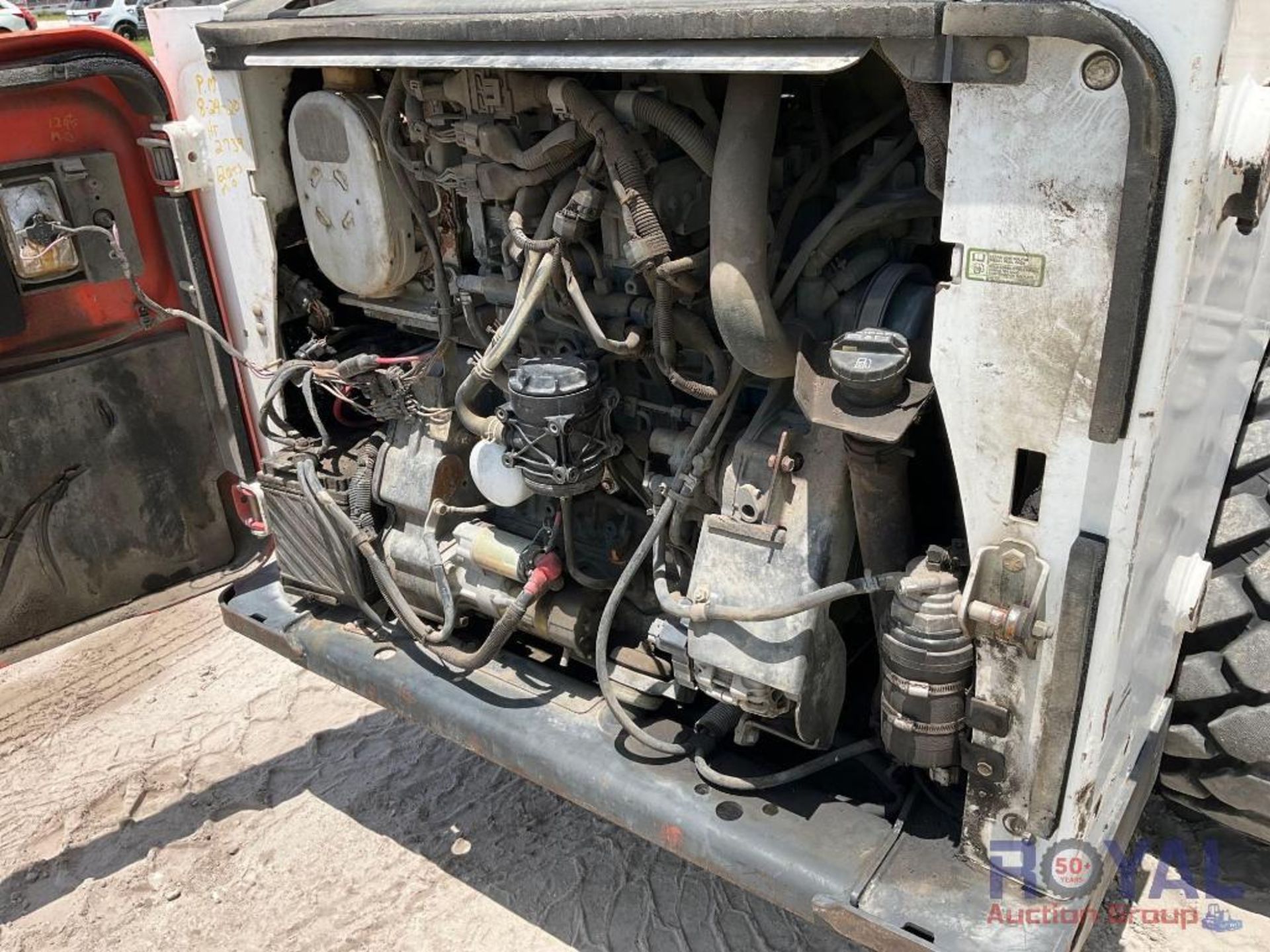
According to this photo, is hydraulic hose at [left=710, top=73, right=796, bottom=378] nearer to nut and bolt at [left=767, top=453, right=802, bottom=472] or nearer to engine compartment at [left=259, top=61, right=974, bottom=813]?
engine compartment at [left=259, top=61, right=974, bottom=813]

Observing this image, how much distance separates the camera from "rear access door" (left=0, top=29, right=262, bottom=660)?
2885mm

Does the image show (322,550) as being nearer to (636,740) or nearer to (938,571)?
(636,740)

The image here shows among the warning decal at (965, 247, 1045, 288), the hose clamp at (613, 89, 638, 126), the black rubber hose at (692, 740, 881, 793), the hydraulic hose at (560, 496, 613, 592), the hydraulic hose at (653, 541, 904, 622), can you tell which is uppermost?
the hose clamp at (613, 89, 638, 126)

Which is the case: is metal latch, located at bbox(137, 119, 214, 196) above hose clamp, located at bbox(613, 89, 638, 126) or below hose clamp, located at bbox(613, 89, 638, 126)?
below

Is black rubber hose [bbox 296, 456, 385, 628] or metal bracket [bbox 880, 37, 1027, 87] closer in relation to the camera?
metal bracket [bbox 880, 37, 1027, 87]

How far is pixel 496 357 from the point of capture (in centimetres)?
235

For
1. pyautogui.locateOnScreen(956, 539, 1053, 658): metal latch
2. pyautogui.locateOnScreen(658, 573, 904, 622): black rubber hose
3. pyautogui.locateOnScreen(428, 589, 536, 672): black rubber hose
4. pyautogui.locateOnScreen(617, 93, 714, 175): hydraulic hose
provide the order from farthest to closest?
pyautogui.locateOnScreen(428, 589, 536, 672): black rubber hose, pyautogui.locateOnScreen(617, 93, 714, 175): hydraulic hose, pyautogui.locateOnScreen(658, 573, 904, 622): black rubber hose, pyautogui.locateOnScreen(956, 539, 1053, 658): metal latch

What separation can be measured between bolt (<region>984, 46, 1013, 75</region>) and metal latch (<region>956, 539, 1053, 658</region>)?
2.22ft

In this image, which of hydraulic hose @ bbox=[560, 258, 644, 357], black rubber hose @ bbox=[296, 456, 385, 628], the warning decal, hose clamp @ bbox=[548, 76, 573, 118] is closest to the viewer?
the warning decal

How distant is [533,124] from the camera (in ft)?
7.65

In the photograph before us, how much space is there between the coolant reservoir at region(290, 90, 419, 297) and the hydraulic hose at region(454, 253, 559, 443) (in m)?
0.35

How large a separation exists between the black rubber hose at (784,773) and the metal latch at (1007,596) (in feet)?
1.81

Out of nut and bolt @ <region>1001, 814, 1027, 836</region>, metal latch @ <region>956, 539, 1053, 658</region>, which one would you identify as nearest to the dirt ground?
nut and bolt @ <region>1001, 814, 1027, 836</region>

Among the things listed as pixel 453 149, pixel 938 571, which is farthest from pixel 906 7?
pixel 453 149
